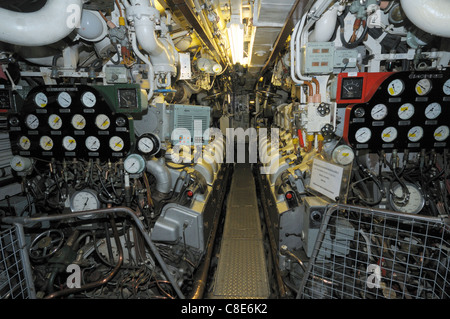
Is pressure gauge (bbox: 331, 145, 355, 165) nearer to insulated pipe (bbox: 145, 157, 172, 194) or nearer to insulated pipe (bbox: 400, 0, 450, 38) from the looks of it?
insulated pipe (bbox: 400, 0, 450, 38)

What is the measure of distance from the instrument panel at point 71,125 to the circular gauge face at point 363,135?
270cm

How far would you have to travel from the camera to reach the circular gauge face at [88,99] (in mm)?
2793

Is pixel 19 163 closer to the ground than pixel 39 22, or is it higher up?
closer to the ground

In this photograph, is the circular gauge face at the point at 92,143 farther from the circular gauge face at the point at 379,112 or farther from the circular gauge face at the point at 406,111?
the circular gauge face at the point at 406,111

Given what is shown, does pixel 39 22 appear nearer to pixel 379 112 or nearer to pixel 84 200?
pixel 84 200

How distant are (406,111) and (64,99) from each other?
4.01m

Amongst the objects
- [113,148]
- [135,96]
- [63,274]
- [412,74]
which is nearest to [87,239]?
[63,274]

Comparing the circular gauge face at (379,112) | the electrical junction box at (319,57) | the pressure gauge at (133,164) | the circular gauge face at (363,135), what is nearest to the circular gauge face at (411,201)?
the circular gauge face at (363,135)

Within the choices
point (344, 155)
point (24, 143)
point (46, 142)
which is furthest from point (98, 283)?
point (344, 155)

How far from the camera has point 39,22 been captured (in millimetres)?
1832

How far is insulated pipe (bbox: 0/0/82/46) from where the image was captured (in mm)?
1786

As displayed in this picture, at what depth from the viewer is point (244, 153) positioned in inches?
379

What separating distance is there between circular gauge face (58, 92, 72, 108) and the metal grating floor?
289 cm

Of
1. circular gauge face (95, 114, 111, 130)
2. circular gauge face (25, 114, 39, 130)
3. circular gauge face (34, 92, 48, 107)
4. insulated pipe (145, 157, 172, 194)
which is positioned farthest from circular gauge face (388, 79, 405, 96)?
circular gauge face (25, 114, 39, 130)
